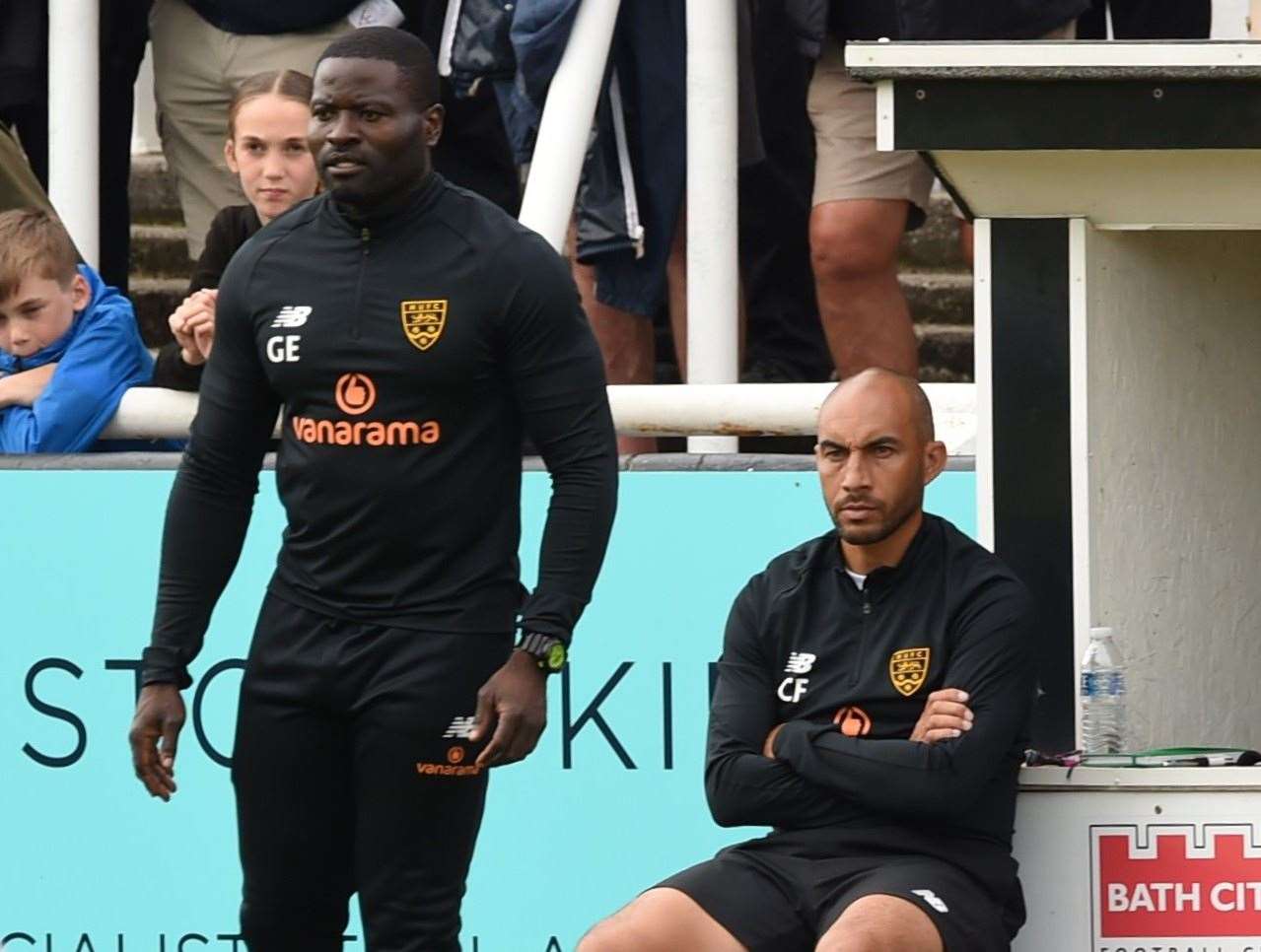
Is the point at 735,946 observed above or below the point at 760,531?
below

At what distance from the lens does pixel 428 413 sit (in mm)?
4785

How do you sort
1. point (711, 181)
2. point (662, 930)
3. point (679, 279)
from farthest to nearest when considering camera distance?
point (679, 279) → point (711, 181) → point (662, 930)

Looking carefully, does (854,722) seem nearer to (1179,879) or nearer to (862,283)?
(1179,879)

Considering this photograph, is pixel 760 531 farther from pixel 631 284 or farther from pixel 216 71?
pixel 216 71

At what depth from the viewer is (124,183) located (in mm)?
7734

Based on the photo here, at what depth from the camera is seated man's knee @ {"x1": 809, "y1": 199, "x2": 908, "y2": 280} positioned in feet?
21.5

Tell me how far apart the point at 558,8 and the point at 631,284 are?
2.13ft

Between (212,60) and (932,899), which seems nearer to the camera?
(932,899)

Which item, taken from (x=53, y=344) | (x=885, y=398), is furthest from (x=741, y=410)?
(x=53, y=344)

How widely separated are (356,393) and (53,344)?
208 cm

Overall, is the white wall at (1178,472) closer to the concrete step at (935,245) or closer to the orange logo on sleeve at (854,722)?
the orange logo on sleeve at (854,722)

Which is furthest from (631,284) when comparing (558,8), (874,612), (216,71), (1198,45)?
(1198,45)

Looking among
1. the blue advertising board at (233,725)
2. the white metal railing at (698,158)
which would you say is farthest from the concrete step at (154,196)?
the blue advertising board at (233,725)

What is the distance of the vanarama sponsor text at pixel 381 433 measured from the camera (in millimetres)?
4781
